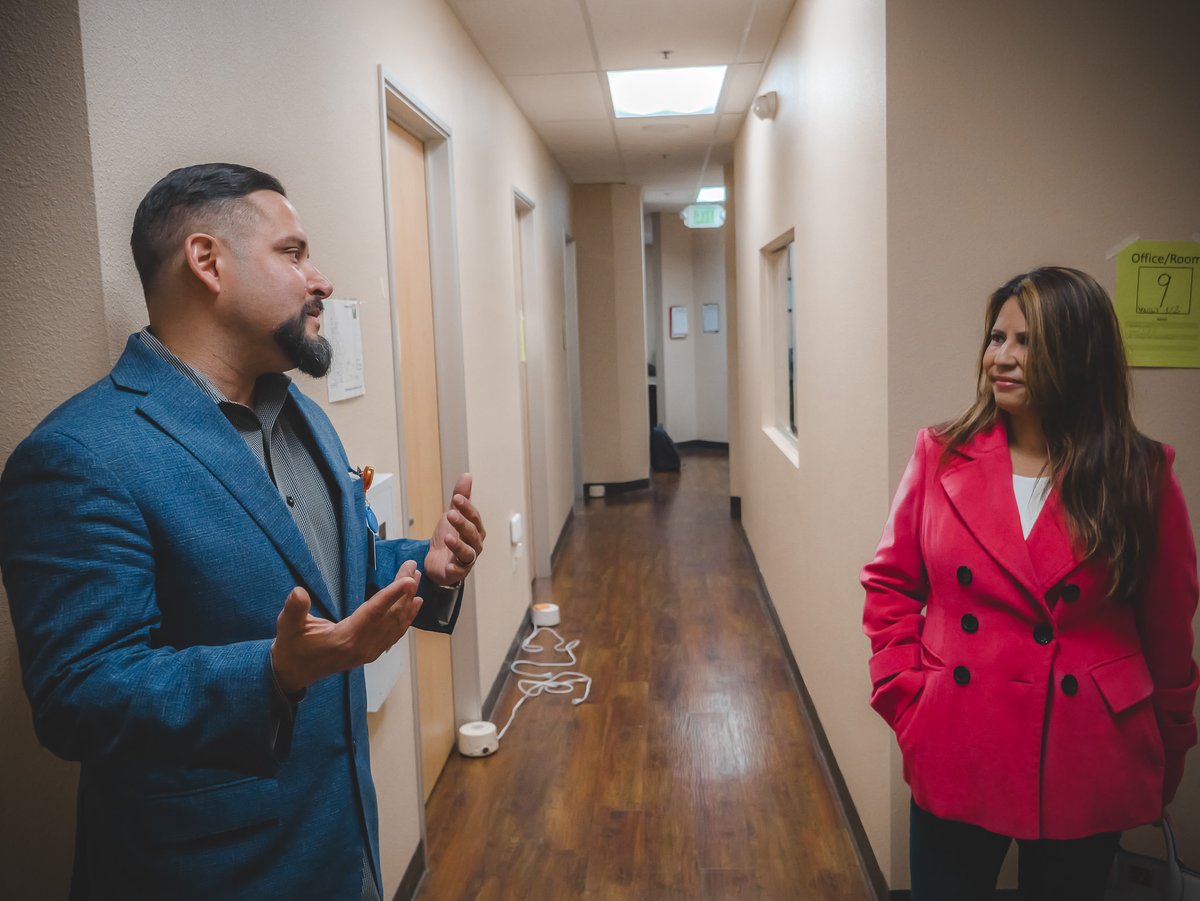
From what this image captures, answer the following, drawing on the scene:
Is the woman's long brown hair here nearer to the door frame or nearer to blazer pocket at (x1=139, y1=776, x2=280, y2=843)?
blazer pocket at (x1=139, y1=776, x2=280, y2=843)

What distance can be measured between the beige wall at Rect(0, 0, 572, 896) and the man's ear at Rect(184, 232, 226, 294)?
0.12 m

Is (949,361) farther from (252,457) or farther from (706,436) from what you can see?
(706,436)

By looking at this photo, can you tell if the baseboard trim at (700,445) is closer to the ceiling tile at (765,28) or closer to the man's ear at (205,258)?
the ceiling tile at (765,28)

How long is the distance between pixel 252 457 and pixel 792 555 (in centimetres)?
301

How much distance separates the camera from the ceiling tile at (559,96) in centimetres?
448

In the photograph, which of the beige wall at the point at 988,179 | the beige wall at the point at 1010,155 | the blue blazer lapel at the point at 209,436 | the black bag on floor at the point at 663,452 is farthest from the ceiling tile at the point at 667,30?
the black bag on floor at the point at 663,452

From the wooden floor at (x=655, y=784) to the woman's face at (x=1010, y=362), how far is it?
1.53 metres

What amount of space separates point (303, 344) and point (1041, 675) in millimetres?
1259

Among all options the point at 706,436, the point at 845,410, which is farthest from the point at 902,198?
the point at 706,436

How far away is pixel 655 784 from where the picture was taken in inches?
120

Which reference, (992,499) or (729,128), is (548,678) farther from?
(729,128)

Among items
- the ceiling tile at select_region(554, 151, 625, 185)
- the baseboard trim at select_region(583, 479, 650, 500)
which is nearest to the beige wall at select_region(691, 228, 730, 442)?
the baseboard trim at select_region(583, 479, 650, 500)

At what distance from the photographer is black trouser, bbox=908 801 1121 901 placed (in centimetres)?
152

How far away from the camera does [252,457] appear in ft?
3.74
